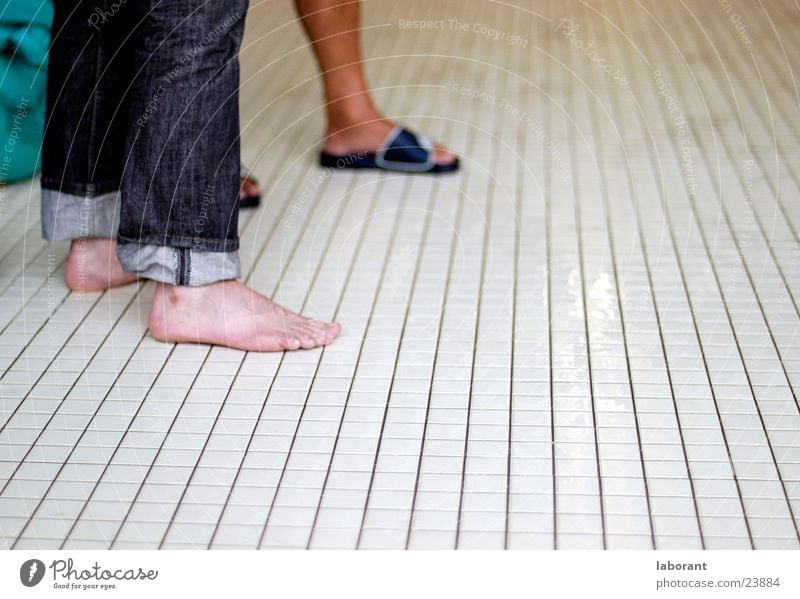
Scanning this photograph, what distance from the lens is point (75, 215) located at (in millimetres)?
1419

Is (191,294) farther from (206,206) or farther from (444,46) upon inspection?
(444,46)

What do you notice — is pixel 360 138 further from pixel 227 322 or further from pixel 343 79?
pixel 227 322

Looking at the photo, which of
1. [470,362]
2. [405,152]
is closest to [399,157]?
[405,152]

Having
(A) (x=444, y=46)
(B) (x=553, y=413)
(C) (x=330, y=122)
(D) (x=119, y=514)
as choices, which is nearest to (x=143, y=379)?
(D) (x=119, y=514)

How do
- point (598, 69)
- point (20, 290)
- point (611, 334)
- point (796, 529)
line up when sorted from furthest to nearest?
point (598, 69), point (20, 290), point (611, 334), point (796, 529)

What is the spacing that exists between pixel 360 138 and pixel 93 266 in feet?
2.08

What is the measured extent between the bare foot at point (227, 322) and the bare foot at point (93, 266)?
6.5 inches

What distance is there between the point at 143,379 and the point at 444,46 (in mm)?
1663

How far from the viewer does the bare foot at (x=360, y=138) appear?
1.91m

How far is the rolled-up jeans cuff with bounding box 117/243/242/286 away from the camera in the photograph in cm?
127

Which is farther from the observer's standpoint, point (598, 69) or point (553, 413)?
point (598, 69)

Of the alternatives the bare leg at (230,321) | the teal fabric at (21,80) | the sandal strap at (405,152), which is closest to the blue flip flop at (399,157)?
the sandal strap at (405,152)

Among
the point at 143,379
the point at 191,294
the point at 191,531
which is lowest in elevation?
the point at 191,531

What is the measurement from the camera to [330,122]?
197cm
